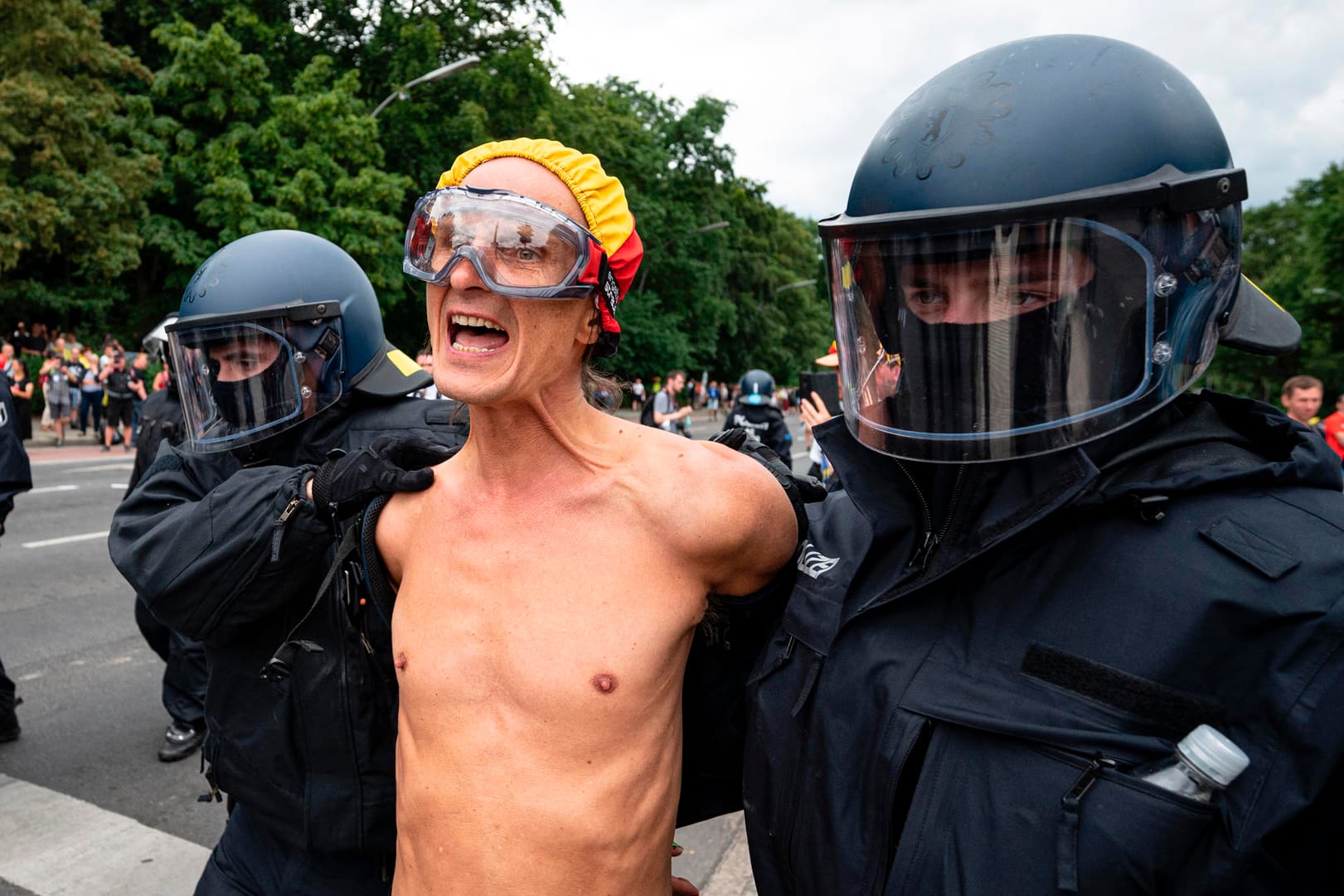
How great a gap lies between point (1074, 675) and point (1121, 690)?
60mm

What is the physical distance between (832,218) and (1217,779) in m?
1.02

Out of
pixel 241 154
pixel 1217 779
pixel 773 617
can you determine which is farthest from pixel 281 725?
pixel 241 154

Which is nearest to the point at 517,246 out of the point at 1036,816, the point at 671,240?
the point at 1036,816

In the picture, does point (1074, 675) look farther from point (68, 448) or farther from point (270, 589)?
point (68, 448)

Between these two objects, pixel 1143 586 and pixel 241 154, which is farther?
pixel 241 154

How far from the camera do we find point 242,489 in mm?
2125

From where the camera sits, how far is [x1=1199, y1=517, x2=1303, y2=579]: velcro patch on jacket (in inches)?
46.6

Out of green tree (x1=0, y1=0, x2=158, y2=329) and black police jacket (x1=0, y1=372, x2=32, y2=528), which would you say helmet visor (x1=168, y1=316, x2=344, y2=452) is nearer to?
black police jacket (x1=0, y1=372, x2=32, y2=528)

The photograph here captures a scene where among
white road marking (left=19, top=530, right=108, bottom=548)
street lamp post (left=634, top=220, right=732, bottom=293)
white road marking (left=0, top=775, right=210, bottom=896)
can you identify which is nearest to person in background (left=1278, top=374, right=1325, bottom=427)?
white road marking (left=0, top=775, right=210, bottom=896)

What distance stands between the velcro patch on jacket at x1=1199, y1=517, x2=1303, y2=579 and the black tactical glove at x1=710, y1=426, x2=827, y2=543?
2.52 feet

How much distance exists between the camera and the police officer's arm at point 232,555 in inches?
80.8

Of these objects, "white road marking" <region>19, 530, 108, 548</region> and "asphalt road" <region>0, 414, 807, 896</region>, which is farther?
"white road marking" <region>19, 530, 108, 548</region>

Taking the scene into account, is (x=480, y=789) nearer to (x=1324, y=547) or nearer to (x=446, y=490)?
(x=446, y=490)

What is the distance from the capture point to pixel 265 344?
103 inches
